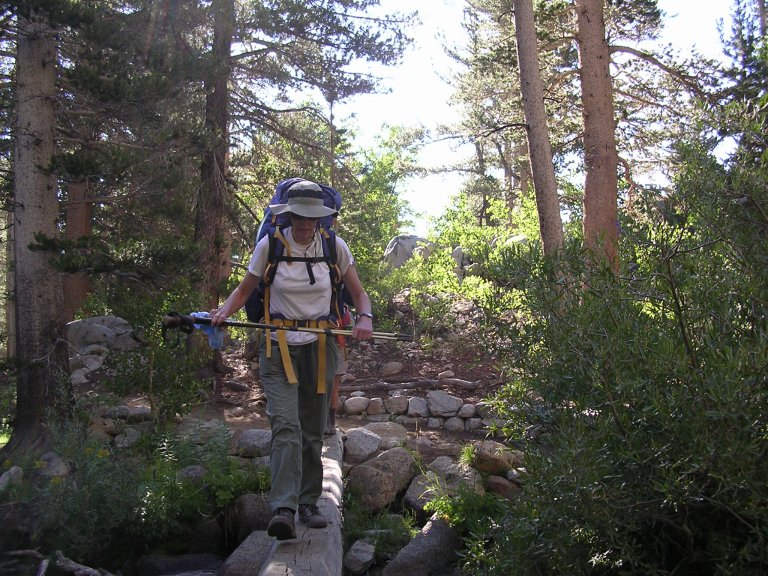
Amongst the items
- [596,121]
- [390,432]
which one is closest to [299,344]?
[390,432]

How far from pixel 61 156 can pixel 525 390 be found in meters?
6.42

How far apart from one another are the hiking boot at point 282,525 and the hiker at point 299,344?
0.02 metres

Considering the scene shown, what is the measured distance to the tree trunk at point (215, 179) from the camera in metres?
11.8

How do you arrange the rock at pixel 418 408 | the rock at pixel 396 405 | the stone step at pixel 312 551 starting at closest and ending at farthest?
the stone step at pixel 312 551, the rock at pixel 418 408, the rock at pixel 396 405

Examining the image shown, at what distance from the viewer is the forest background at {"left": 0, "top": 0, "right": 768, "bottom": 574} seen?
3807 mm

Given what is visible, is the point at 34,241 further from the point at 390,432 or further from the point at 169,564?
the point at 390,432

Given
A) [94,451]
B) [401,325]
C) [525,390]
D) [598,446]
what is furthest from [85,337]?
[598,446]

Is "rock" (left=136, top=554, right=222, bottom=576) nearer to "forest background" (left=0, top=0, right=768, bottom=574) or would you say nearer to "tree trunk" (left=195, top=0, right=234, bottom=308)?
"forest background" (left=0, top=0, right=768, bottom=574)

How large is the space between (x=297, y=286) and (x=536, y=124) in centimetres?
636

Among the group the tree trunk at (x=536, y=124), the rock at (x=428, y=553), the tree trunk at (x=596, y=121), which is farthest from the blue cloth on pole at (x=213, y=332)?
the tree trunk at (x=596, y=121)

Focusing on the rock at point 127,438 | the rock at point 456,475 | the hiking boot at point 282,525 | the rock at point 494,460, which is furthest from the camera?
the rock at point 127,438

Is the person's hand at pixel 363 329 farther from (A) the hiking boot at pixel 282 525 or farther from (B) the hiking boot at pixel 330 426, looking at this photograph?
(B) the hiking boot at pixel 330 426

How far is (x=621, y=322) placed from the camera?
4.06 m

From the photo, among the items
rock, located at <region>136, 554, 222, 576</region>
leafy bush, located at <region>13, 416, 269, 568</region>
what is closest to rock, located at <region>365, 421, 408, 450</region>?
leafy bush, located at <region>13, 416, 269, 568</region>
